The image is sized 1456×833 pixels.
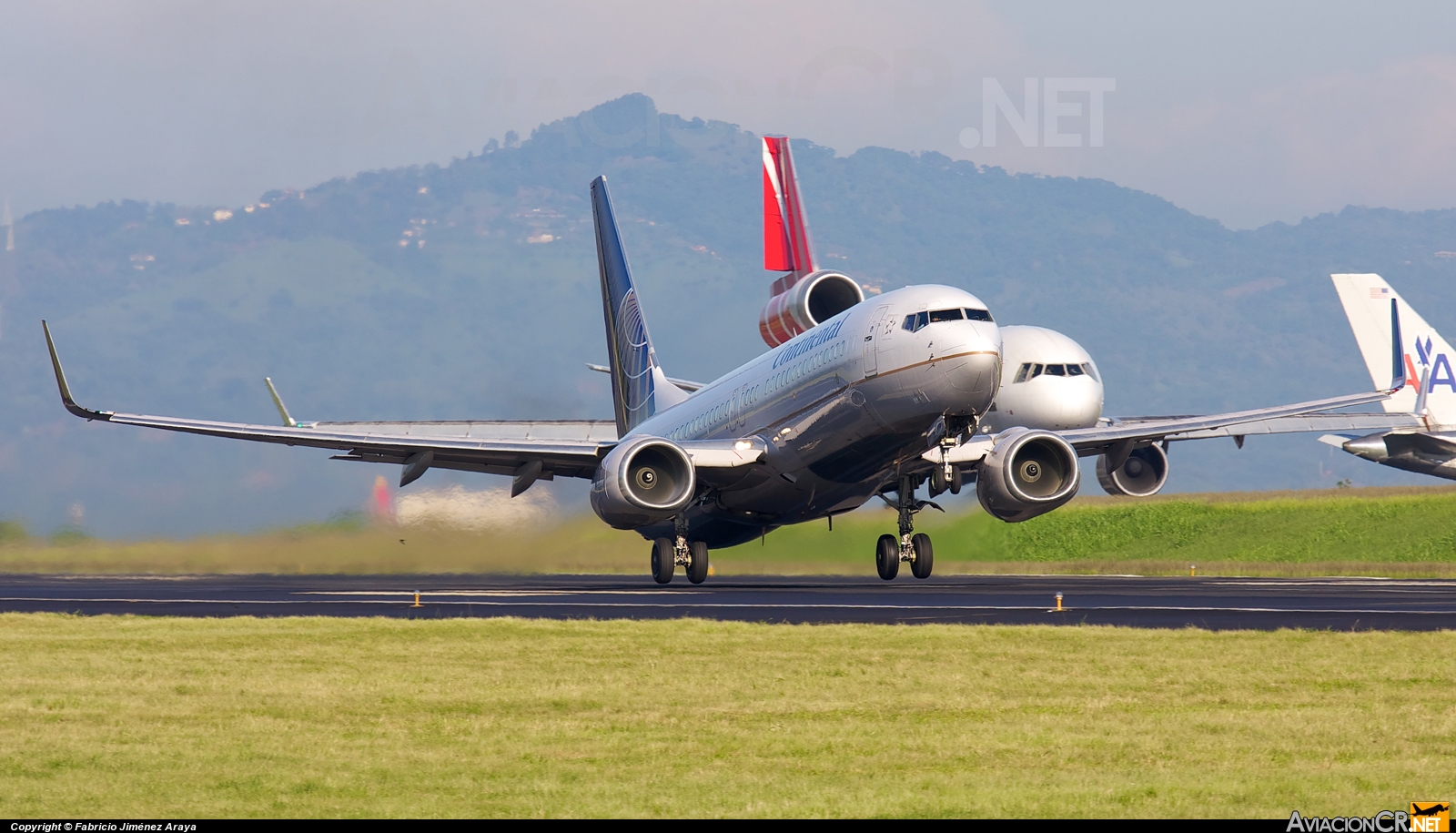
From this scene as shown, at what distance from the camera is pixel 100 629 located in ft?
81.9

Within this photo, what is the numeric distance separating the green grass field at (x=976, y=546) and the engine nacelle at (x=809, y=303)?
6.05 m

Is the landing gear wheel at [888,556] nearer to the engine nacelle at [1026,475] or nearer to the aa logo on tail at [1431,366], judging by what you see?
the engine nacelle at [1026,475]

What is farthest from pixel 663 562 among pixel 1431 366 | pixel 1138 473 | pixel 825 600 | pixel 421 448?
pixel 1431 366

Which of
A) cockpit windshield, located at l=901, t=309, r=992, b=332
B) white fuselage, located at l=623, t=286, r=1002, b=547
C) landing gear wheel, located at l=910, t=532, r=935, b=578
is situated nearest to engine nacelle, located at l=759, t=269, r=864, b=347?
white fuselage, located at l=623, t=286, r=1002, b=547

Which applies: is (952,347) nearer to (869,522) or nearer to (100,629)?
(100,629)

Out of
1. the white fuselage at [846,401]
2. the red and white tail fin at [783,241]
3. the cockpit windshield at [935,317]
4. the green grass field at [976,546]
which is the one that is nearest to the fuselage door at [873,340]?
the white fuselage at [846,401]

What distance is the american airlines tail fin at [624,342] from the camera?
48750 millimetres

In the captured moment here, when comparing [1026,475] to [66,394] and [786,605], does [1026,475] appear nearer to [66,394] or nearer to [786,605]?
[786,605]

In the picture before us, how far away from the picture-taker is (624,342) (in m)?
50.6

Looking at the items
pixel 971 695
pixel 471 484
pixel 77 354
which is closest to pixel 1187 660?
pixel 971 695

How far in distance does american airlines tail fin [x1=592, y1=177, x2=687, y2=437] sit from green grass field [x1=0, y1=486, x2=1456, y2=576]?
13.9ft

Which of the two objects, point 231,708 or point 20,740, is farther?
point 231,708

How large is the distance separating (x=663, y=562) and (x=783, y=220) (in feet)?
83.9

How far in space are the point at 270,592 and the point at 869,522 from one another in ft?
58.4
